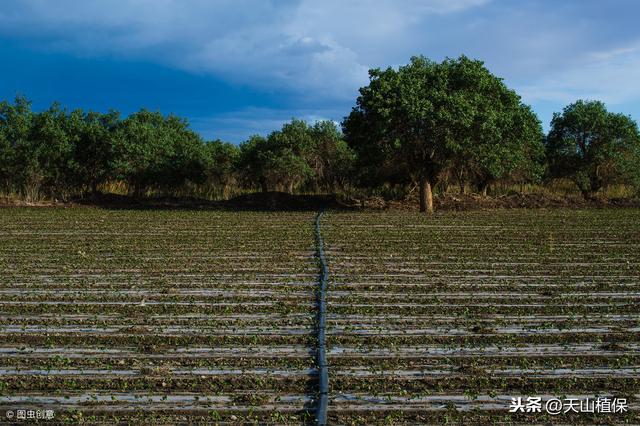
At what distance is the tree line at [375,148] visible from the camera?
21.5m

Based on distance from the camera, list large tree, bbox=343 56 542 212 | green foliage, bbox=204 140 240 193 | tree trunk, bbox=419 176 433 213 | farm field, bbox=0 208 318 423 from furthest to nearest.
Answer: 1. green foliage, bbox=204 140 240 193
2. tree trunk, bbox=419 176 433 213
3. large tree, bbox=343 56 542 212
4. farm field, bbox=0 208 318 423

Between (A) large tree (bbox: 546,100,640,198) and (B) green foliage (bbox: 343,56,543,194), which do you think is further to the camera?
(A) large tree (bbox: 546,100,640,198)

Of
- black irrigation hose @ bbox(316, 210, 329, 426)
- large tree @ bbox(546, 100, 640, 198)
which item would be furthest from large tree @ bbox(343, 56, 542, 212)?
black irrigation hose @ bbox(316, 210, 329, 426)

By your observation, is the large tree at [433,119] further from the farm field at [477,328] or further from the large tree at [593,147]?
the farm field at [477,328]

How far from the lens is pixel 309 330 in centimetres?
700

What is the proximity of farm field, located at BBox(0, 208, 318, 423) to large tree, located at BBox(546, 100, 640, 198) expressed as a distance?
67.0 feet

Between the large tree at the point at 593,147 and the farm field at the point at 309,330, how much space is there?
645 inches

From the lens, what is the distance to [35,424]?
15.4 ft

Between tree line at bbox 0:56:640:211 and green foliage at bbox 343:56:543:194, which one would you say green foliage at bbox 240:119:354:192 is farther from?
green foliage at bbox 343:56:543:194

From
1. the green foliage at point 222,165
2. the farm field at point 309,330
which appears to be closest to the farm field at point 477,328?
the farm field at point 309,330

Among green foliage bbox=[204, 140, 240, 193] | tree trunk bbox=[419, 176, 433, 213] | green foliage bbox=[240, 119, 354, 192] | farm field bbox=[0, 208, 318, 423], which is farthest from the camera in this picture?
green foliage bbox=[204, 140, 240, 193]

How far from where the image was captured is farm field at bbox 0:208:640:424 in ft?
16.8

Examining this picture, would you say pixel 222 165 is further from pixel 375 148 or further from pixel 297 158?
pixel 375 148

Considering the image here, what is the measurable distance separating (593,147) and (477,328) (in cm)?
2497
